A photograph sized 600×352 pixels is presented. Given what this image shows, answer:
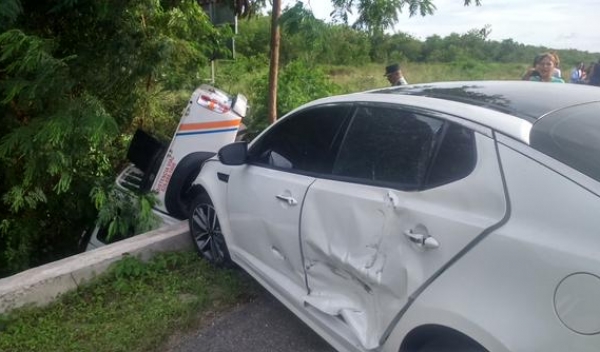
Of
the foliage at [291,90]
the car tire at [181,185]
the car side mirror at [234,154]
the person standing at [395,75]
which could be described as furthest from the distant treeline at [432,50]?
the car side mirror at [234,154]

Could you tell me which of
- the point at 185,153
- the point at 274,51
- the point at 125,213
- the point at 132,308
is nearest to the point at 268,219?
the point at 132,308

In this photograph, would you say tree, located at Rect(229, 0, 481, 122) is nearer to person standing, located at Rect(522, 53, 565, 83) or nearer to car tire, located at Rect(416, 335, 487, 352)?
→ person standing, located at Rect(522, 53, 565, 83)

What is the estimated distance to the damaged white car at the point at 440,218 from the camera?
1896 millimetres

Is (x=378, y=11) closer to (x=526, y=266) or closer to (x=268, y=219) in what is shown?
(x=268, y=219)

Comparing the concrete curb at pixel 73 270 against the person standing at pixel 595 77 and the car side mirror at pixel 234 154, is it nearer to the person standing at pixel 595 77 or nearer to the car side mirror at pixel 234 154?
the car side mirror at pixel 234 154

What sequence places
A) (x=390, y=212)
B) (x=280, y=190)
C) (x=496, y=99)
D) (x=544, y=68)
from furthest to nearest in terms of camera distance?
(x=544, y=68) < (x=280, y=190) < (x=496, y=99) < (x=390, y=212)

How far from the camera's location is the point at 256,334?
347cm

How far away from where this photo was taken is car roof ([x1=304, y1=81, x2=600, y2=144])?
235cm

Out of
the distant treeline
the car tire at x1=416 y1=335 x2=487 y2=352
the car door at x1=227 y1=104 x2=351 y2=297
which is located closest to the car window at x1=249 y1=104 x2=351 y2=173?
the car door at x1=227 y1=104 x2=351 y2=297

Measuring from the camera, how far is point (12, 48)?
12.6ft

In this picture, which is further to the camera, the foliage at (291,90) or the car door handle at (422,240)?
the foliage at (291,90)

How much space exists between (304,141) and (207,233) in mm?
1379

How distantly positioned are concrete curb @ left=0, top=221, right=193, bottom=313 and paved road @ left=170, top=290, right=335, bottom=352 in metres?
1.09

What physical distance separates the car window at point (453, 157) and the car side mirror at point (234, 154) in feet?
5.79
